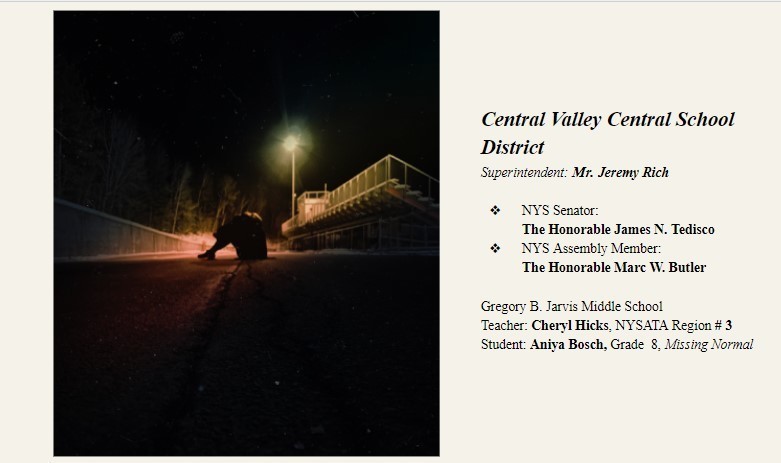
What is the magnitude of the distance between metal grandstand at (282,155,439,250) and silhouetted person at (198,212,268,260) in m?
7.46

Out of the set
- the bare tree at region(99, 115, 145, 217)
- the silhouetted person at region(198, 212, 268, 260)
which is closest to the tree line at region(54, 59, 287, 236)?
the bare tree at region(99, 115, 145, 217)

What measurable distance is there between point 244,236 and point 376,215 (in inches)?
607

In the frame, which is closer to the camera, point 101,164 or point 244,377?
point 244,377

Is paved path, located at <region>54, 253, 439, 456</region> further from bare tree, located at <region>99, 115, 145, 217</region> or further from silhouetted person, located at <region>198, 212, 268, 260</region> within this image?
bare tree, located at <region>99, 115, 145, 217</region>

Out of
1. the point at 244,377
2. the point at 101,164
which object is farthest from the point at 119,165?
the point at 244,377

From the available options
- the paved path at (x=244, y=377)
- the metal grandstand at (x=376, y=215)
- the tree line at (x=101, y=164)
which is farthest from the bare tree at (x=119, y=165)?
the paved path at (x=244, y=377)

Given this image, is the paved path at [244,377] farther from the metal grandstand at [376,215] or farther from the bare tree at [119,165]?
the bare tree at [119,165]

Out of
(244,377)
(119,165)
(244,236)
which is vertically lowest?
(244,377)

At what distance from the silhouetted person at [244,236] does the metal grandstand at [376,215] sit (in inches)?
294

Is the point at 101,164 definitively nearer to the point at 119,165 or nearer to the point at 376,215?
the point at 119,165

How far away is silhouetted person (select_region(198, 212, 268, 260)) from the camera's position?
32.8ft

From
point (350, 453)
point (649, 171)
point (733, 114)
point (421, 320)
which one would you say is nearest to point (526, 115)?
point (649, 171)

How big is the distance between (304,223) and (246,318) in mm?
33217

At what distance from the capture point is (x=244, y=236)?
10172 mm
